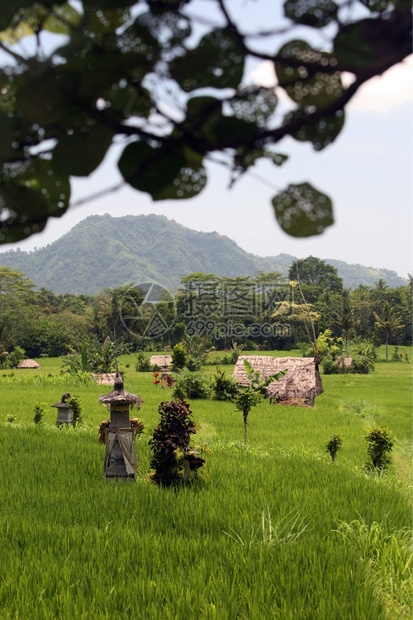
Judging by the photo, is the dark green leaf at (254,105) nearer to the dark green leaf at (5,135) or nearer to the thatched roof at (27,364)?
the dark green leaf at (5,135)

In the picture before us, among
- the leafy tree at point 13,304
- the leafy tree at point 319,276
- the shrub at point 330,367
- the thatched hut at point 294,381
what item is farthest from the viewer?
the leafy tree at point 319,276

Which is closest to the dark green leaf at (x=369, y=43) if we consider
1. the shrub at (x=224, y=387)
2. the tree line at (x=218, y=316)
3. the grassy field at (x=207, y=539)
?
the grassy field at (x=207, y=539)

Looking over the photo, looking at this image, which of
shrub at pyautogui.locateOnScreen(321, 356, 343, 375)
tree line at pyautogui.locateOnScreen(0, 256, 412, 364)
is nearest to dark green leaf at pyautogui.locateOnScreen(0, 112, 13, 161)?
shrub at pyautogui.locateOnScreen(321, 356, 343, 375)

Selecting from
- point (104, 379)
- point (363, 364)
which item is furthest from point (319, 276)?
point (104, 379)

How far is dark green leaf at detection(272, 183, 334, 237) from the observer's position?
0.39 m

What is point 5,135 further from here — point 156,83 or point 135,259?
point 135,259

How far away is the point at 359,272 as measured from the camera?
111 metres

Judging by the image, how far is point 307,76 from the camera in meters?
0.37

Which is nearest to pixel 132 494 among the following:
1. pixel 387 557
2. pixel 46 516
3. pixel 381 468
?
pixel 46 516

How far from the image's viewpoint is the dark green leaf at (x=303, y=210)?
15.4 inches

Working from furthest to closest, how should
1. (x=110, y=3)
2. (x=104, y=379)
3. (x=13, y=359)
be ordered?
(x=13, y=359)
(x=104, y=379)
(x=110, y=3)

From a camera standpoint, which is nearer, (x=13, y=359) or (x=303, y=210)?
(x=303, y=210)

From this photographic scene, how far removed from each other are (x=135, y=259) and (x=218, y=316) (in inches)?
1880

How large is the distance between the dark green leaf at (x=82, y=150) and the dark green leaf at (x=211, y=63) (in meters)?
0.06
